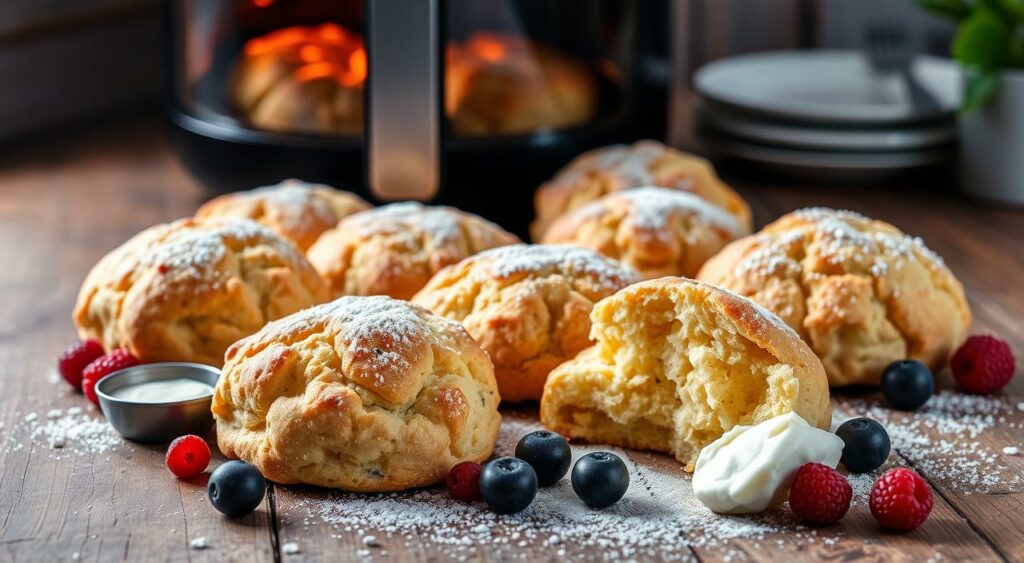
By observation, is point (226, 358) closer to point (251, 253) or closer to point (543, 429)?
point (251, 253)

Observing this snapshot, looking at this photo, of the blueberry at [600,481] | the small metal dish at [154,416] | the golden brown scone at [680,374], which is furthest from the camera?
A: the small metal dish at [154,416]

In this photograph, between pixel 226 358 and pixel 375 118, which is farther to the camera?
pixel 375 118

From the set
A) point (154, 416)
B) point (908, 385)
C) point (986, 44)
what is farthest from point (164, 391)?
point (986, 44)


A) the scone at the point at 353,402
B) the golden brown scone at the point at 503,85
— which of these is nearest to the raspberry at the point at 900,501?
→ the scone at the point at 353,402

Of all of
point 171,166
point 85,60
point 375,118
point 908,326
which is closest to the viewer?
point 908,326

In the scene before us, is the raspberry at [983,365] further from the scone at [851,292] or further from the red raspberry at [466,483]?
the red raspberry at [466,483]

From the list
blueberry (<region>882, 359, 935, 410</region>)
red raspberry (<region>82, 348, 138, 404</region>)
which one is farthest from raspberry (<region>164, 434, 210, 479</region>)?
blueberry (<region>882, 359, 935, 410</region>)

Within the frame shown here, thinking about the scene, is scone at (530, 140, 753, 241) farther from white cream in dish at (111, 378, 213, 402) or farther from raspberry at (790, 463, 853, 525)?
raspberry at (790, 463, 853, 525)

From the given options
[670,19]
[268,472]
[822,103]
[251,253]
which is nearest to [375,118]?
[251,253]
